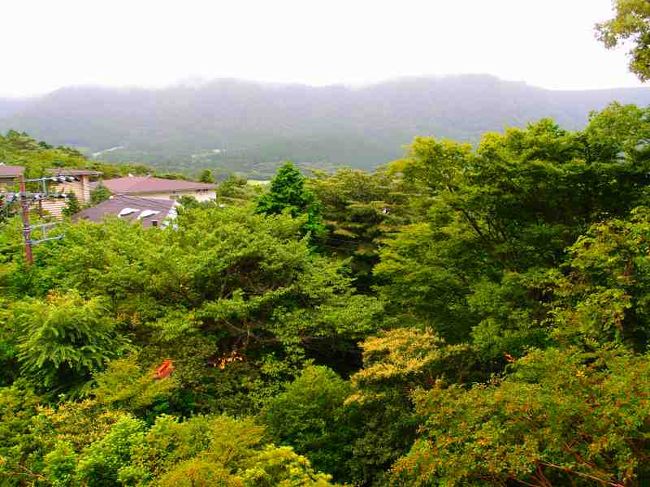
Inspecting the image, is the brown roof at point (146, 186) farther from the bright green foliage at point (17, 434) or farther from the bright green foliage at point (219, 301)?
the bright green foliage at point (17, 434)

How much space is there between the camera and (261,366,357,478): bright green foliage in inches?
355

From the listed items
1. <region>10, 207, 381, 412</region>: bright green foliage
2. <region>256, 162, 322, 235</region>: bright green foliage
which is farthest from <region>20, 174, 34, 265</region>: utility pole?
<region>256, 162, 322, 235</region>: bright green foliage

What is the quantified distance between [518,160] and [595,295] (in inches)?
163

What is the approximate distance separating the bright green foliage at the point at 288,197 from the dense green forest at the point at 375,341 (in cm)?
265

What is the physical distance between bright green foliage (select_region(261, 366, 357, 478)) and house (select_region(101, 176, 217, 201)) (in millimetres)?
32801

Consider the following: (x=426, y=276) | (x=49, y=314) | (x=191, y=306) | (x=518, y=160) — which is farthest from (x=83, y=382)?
(x=518, y=160)

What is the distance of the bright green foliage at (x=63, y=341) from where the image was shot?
360 inches

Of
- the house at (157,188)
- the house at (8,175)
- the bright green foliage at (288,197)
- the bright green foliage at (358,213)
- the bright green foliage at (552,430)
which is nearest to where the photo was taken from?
the bright green foliage at (552,430)

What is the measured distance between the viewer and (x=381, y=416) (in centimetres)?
909

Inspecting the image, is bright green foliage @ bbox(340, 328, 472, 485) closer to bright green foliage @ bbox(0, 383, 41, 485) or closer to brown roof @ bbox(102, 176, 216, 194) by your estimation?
bright green foliage @ bbox(0, 383, 41, 485)

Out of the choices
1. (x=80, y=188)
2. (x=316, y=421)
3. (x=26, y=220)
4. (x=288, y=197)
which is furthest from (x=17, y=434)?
(x=80, y=188)

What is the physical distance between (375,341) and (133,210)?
21660mm

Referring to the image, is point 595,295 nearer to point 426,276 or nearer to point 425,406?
point 425,406

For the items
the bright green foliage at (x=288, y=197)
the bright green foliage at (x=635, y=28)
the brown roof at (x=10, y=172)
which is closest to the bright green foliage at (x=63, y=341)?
the bright green foliage at (x=288, y=197)
